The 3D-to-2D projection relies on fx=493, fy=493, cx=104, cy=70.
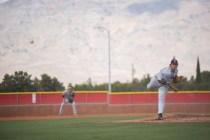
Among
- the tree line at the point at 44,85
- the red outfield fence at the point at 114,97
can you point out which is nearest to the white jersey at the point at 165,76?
the red outfield fence at the point at 114,97

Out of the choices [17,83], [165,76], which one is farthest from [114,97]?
[17,83]

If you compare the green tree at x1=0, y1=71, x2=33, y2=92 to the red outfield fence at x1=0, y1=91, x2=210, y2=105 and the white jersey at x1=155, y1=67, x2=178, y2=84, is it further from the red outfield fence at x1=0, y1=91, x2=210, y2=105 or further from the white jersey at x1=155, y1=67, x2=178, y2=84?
the white jersey at x1=155, y1=67, x2=178, y2=84

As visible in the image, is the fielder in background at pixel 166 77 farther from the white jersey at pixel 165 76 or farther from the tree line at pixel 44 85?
the tree line at pixel 44 85

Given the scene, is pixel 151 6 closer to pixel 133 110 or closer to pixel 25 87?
pixel 25 87

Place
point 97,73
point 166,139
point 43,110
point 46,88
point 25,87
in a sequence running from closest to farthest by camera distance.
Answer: point 166,139 → point 43,110 → point 25,87 → point 46,88 → point 97,73

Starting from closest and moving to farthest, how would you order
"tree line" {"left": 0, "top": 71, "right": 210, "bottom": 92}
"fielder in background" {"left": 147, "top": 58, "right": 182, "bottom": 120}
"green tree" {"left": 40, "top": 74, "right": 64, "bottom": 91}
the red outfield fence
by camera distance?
"fielder in background" {"left": 147, "top": 58, "right": 182, "bottom": 120}, the red outfield fence, "tree line" {"left": 0, "top": 71, "right": 210, "bottom": 92}, "green tree" {"left": 40, "top": 74, "right": 64, "bottom": 91}

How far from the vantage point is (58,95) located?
4138 centimetres

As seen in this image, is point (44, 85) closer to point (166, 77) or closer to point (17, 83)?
point (17, 83)

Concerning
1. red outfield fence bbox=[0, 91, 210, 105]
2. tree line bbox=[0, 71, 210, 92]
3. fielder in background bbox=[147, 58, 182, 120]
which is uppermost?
tree line bbox=[0, 71, 210, 92]

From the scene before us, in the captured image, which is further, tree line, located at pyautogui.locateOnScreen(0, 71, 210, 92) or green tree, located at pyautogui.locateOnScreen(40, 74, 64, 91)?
green tree, located at pyautogui.locateOnScreen(40, 74, 64, 91)

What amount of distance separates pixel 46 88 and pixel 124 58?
53.0 m

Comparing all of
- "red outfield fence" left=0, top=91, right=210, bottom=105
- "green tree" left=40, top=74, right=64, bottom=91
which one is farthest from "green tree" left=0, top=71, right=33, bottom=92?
"red outfield fence" left=0, top=91, right=210, bottom=105

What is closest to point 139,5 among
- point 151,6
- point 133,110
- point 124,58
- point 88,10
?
point 151,6

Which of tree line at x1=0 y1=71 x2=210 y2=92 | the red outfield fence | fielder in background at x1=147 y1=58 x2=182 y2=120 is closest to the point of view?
fielder in background at x1=147 y1=58 x2=182 y2=120
